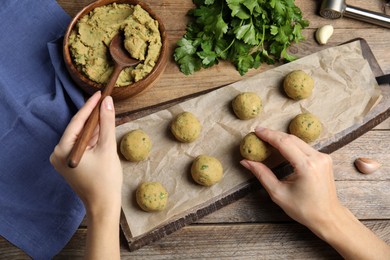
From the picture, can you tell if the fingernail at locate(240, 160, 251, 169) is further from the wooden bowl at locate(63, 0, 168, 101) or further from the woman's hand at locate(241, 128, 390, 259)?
the wooden bowl at locate(63, 0, 168, 101)

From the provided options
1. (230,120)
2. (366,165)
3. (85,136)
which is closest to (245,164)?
(230,120)

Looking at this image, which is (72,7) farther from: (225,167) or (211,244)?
(211,244)

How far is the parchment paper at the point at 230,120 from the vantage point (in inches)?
63.1

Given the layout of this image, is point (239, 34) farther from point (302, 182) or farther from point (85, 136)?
point (85, 136)

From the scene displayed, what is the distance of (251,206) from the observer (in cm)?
166

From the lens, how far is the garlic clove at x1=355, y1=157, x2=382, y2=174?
65.8 inches

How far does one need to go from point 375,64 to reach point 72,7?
1.23 metres

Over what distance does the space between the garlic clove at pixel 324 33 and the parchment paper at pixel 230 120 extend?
0.17 ft

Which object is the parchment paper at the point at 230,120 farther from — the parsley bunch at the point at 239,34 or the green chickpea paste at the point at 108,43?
the green chickpea paste at the point at 108,43

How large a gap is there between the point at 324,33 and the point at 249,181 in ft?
2.19

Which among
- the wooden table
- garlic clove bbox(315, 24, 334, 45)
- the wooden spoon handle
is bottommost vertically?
the wooden table

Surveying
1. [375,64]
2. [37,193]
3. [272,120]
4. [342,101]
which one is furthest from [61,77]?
[375,64]

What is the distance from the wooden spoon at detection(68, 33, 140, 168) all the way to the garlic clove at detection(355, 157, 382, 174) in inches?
35.7

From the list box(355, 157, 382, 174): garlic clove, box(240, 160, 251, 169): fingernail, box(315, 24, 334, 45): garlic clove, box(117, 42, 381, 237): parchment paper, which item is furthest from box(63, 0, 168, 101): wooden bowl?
box(355, 157, 382, 174): garlic clove
